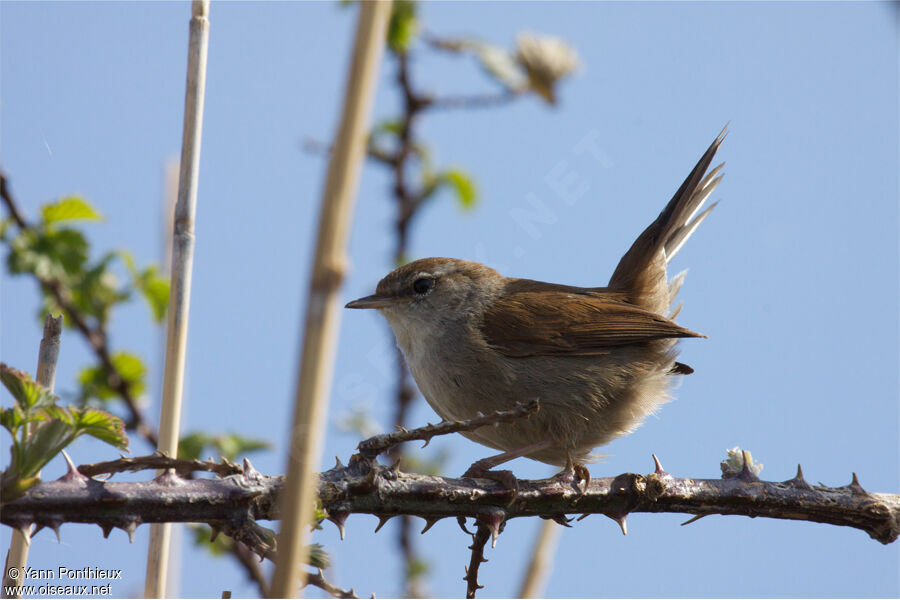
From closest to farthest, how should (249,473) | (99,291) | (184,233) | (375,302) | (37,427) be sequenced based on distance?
(37,427), (249,473), (184,233), (99,291), (375,302)

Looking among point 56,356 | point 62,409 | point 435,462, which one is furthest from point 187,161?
point 435,462

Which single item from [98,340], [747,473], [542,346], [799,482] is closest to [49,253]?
[98,340]

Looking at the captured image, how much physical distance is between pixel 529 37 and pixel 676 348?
1.78 m

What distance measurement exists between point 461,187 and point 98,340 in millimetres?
1903

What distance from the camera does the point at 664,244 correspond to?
4.84 m

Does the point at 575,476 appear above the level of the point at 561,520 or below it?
above

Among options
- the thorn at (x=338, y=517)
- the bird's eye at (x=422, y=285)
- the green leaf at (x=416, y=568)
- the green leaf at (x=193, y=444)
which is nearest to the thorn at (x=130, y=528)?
the thorn at (x=338, y=517)

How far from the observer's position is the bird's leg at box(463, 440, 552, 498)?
271 centimetres

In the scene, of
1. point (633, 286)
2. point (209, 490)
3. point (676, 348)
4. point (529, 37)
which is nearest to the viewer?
point (209, 490)

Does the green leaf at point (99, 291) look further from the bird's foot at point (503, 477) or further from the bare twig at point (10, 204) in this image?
the bird's foot at point (503, 477)

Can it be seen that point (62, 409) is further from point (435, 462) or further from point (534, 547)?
point (435, 462)

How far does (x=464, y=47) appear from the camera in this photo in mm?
3719

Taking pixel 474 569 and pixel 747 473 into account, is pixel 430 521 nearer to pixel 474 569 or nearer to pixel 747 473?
pixel 474 569

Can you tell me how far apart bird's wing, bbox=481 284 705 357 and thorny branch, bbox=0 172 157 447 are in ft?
5.30
